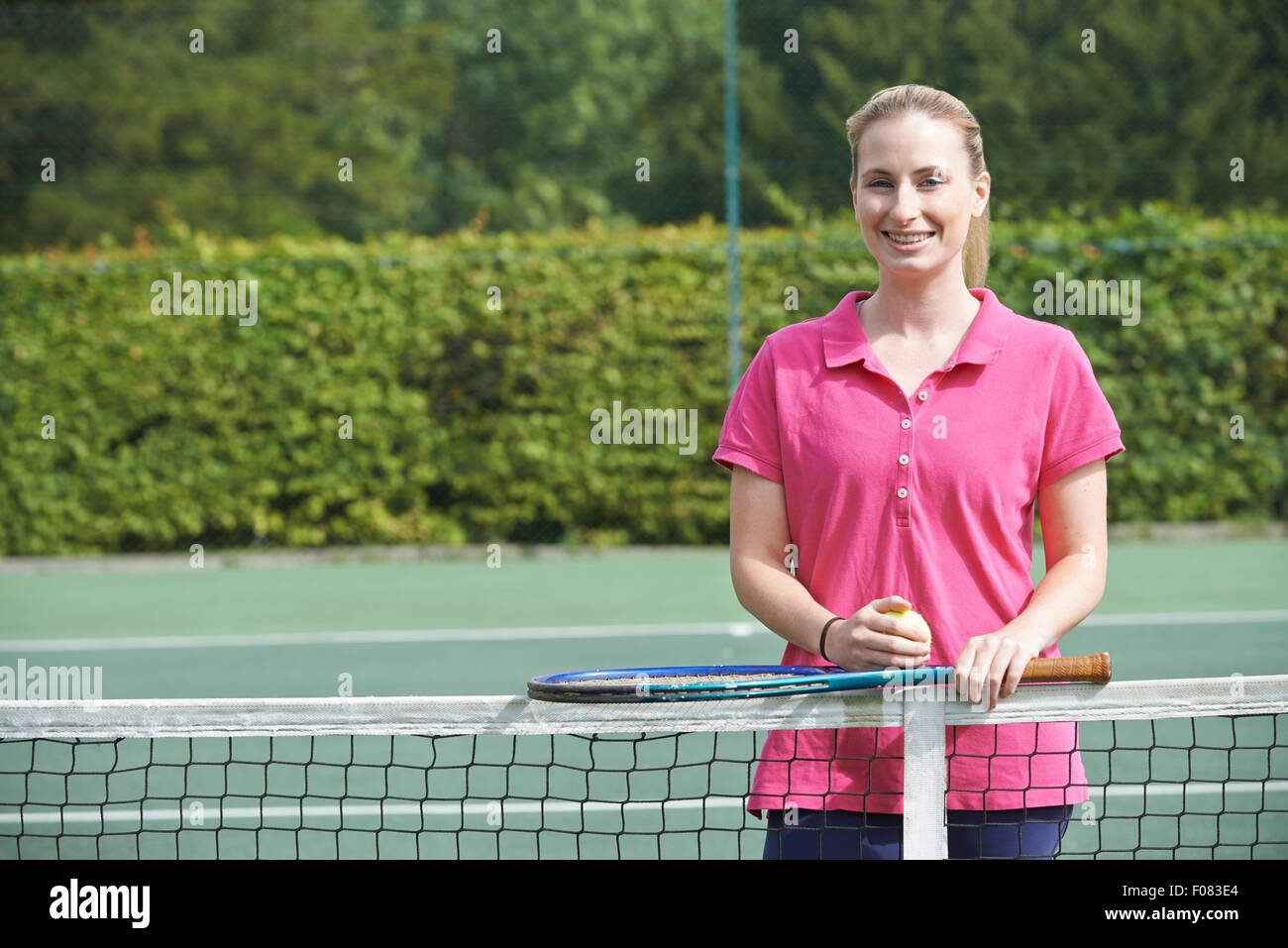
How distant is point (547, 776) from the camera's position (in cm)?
294

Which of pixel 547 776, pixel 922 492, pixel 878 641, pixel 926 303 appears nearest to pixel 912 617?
pixel 878 641

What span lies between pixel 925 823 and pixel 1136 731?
172 inches

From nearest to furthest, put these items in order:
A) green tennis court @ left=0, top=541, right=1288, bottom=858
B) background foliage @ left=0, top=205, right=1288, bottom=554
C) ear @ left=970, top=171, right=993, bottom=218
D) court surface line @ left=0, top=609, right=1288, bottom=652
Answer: ear @ left=970, top=171, right=993, bottom=218 → green tennis court @ left=0, top=541, right=1288, bottom=858 → court surface line @ left=0, top=609, right=1288, bottom=652 → background foliage @ left=0, top=205, right=1288, bottom=554

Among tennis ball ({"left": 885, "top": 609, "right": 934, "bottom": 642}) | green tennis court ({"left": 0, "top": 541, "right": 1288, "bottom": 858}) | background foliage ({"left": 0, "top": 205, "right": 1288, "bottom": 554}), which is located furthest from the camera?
background foliage ({"left": 0, "top": 205, "right": 1288, "bottom": 554})

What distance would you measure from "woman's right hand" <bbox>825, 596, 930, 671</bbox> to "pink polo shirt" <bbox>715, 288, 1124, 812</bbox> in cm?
11

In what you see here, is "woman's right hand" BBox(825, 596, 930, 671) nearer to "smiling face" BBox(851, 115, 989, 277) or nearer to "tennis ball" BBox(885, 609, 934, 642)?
"tennis ball" BBox(885, 609, 934, 642)

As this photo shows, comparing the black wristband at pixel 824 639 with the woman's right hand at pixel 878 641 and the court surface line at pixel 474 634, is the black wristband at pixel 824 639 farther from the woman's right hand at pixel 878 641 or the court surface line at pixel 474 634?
the court surface line at pixel 474 634

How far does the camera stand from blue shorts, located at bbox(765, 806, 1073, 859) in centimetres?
207

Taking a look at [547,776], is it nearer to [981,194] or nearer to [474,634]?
[981,194]

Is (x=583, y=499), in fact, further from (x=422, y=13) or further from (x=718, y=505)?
(x=422, y=13)

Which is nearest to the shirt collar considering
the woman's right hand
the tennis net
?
the woman's right hand

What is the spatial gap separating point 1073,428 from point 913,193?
385 mm

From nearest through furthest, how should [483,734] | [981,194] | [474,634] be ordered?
1. [981,194]
2. [483,734]
3. [474,634]
